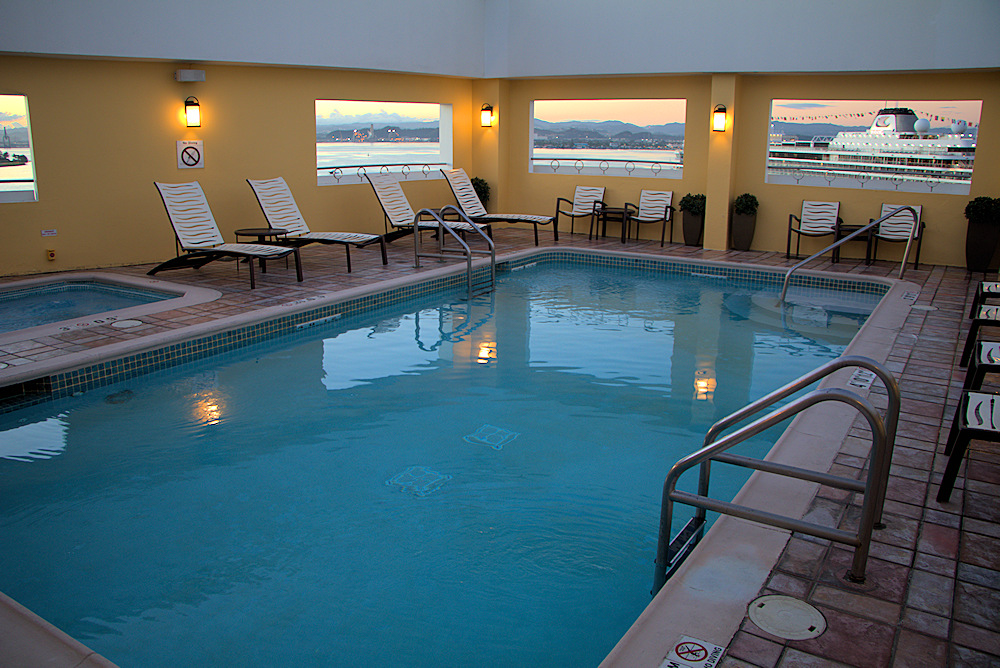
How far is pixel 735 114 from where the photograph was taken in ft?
36.6

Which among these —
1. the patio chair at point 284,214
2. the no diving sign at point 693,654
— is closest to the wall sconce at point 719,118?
the patio chair at point 284,214

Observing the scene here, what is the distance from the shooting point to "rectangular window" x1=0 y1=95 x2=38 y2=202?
8.20 m

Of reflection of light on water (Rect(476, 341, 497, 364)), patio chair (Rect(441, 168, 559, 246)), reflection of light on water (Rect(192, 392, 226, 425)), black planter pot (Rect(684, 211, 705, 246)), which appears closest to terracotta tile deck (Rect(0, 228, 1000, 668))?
reflection of light on water (Rect(192, 392, 226, 425))

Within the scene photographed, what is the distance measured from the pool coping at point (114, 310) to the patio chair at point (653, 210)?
6638mm

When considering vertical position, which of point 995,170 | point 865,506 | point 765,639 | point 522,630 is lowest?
point 522,630

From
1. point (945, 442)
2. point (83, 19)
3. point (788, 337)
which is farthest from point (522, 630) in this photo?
point (83, 19)

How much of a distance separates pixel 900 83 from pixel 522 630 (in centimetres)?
992

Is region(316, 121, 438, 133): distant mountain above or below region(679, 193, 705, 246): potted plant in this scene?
above

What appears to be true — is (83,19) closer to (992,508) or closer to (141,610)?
(141,610)

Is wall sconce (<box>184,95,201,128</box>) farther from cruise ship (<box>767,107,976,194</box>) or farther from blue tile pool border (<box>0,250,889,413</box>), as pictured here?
cruise ship (<box>767,107,976,194</box>)

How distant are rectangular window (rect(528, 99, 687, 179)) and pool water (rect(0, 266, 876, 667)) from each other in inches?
229

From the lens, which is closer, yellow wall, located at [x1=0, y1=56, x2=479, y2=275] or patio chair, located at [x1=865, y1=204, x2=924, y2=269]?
yellow wall, located at [x1=0, y1=56, x2=479, y2=275]

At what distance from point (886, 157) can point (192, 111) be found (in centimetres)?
901

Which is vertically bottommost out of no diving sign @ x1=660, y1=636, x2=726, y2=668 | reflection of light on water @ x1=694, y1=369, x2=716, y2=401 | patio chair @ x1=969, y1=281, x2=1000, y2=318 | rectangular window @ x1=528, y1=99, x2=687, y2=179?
reflection of light on water @ x1=694, y1=369, x2=716, y2=401
